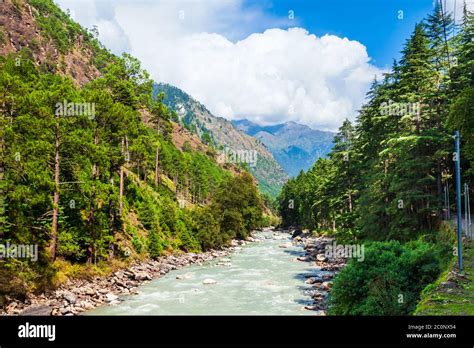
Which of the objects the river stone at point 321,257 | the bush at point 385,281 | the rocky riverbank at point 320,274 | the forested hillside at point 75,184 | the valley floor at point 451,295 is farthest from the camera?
the river stone at point 321,257

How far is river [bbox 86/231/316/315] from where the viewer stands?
2595cm

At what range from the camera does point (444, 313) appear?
12242 mm

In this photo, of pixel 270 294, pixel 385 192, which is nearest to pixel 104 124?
pixel 270 294

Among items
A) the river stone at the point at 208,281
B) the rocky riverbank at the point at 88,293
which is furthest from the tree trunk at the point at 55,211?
the river stone at the point at 208,281

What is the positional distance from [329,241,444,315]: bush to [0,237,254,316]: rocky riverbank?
16576 millimetres

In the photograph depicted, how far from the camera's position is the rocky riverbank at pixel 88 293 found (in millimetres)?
23422

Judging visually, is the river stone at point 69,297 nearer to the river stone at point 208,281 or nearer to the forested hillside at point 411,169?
the river stone at point 208,281

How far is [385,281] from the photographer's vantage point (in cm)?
1873

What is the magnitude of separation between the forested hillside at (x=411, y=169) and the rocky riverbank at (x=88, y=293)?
1675cm

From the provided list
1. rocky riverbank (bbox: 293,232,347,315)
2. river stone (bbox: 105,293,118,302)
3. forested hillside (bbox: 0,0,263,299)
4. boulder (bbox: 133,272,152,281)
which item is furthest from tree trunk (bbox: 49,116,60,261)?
rocky riverbank (bbox: 293,232,347,315)

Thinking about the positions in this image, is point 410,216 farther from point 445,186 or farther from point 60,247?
point 60,247
